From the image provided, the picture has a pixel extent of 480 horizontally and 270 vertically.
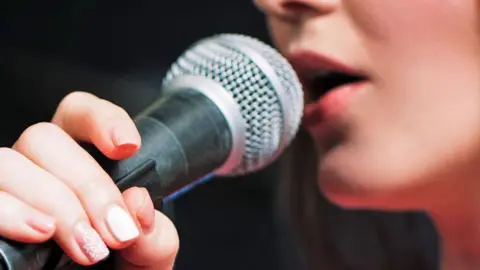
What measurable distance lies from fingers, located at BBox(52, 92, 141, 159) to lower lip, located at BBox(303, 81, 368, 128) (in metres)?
0.34

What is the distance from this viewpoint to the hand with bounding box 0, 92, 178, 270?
19.2 inches

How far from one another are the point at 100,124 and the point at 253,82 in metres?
0.20

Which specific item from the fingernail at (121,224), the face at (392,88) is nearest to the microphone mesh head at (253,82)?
the face at (392,88)

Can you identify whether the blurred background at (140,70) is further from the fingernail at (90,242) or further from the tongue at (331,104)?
the fingernail at (90,242)

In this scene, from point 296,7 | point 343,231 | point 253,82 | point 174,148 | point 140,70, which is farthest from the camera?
point 140,70

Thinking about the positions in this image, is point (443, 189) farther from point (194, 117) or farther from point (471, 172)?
point (194, 117)

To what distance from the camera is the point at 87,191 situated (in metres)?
0.50

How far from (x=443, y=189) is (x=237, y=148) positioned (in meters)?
0.29

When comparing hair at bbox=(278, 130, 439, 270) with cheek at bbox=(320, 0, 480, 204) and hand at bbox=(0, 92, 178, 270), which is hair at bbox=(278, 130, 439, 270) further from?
hand at bbox=(0, 92, 178, 270)

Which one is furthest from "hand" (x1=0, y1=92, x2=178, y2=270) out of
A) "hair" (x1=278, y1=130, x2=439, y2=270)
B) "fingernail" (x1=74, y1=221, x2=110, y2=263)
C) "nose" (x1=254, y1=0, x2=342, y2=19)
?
"hair" (x1=278, y1=130, x2=439, y2=270)

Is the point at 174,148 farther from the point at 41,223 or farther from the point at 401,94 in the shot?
the point at 401,94

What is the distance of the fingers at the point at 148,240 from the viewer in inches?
20.5

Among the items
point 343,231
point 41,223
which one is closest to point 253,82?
point 41,223

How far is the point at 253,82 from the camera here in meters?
0.71
